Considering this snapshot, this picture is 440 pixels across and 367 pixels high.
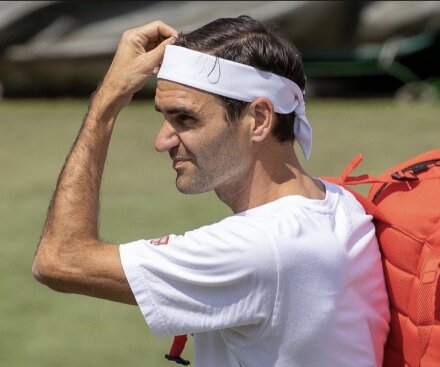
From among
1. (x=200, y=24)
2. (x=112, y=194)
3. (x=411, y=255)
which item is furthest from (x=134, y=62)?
(x=200, y=24)

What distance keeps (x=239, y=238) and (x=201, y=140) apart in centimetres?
34

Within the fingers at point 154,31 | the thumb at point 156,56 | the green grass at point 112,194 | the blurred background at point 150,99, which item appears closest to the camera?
the thumb at point 156,56

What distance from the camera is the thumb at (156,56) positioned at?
3330 mm

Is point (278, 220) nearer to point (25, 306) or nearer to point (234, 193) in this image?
point (234, 193)

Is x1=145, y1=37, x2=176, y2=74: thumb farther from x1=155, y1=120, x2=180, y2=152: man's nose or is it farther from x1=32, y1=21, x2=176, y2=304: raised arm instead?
x1=155, y1=120, x2=180, y2=152: man's nose

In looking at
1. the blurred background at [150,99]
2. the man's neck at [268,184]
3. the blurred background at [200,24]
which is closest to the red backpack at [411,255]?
the man's neck at [268,184]

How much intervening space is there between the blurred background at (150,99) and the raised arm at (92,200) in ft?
11.3

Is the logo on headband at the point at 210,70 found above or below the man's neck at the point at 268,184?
above

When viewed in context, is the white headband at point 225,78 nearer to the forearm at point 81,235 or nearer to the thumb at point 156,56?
the thumb at point 156,56

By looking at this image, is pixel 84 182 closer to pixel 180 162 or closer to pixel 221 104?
pixel 180 162

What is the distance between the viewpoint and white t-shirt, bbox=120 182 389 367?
2949 millimetres

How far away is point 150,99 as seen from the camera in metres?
13.6

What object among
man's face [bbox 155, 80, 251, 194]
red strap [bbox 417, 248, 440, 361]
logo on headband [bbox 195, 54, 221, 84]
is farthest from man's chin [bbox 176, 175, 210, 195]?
red strap [bbox 417, 248, 440, 361]

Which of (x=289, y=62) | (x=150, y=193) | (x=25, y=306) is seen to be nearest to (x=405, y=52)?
(x=150, y=193)
